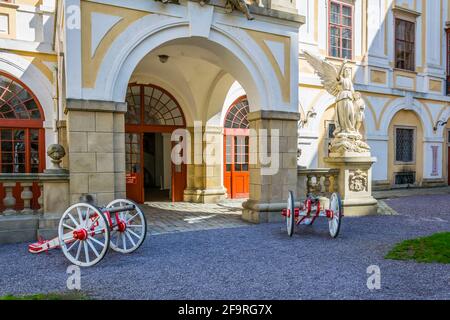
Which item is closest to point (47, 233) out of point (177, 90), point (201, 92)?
point (201, 92)

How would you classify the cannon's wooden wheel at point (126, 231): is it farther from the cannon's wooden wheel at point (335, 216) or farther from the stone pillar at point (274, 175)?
the cannon's wooden wheel at point (335, 216)

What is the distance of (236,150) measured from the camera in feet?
38.3

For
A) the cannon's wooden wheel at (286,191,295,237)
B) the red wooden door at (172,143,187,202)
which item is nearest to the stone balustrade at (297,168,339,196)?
the cannon's wooden wheel at (286,191,295,237)

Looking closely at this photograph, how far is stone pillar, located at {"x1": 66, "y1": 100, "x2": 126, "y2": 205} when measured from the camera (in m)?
Result: 5.80

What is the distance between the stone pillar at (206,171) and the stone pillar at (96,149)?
4622mm

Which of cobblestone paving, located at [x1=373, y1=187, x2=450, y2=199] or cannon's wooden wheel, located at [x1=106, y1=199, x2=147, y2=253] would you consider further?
cobblestone paving, located at [x1=373, y1=187, x2=450, y2=199]

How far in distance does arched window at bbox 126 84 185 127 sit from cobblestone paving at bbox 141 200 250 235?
247 cm

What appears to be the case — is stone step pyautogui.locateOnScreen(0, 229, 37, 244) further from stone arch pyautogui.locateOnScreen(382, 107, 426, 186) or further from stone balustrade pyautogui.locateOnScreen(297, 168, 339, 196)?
stone arch pyautogui.locateOnScreen(382, 107, 426, 186)

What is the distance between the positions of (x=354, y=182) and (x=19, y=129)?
27.2ft

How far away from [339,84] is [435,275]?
542cm

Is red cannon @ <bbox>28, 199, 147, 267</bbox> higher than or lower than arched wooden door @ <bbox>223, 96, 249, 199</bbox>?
lower

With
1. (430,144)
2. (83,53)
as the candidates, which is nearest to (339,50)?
(430,144)

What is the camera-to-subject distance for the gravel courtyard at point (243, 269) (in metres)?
3.75

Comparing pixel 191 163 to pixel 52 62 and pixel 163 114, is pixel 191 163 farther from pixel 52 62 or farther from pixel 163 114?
pixel 52 62
